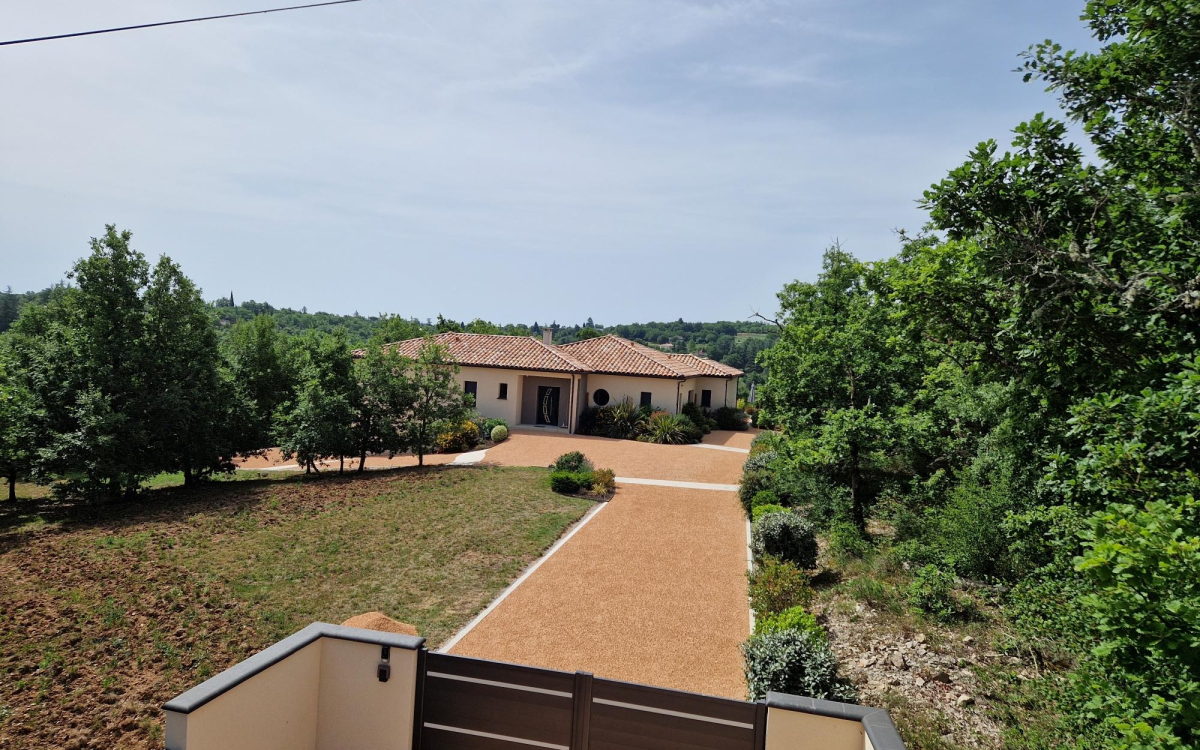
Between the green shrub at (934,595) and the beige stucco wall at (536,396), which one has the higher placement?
the beige stucco wall at (536,396)

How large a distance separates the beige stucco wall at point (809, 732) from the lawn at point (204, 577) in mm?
4972

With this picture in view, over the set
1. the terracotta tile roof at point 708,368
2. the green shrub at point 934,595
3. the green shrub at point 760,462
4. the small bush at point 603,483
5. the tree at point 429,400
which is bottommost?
the small bush at point 603,483

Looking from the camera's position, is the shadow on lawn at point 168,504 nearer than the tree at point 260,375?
Yes

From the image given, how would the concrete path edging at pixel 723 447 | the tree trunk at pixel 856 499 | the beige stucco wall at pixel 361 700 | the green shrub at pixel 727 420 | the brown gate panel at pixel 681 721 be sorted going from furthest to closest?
the green shrub at pixel 727 420 < the concrete path edging at pixel 723 447 < the tree trunk at pixel 856 499 < the beige stucco wall at pixel 361 700 < the brown gate panel at pixel 681 721

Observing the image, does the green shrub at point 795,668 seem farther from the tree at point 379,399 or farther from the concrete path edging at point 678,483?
the tree at point 379,399

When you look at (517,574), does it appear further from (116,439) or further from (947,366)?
(116,439)

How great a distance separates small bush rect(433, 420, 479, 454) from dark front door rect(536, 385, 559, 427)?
16.8 feet

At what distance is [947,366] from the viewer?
9.57 m

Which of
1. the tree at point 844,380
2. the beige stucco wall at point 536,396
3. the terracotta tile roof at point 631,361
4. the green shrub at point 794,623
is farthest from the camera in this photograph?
the terracotta tile roof at point 631,361

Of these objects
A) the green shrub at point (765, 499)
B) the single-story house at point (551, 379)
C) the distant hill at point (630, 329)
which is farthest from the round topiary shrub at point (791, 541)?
the distant hill at point (630, 329)

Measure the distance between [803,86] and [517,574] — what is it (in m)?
9.68

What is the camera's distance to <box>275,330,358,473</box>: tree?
58.7ft

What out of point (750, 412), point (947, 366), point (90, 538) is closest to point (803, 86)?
point (947, 366)

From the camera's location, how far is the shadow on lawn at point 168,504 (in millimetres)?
12109
